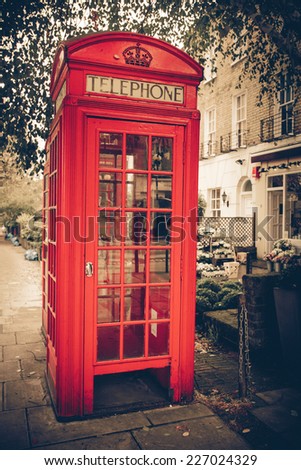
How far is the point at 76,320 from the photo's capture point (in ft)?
11.6

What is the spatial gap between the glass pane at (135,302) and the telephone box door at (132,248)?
0.4 inches

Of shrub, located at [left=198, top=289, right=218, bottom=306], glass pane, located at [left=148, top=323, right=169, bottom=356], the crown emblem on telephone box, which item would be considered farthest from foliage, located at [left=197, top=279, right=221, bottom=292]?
the crown emblem on telephone box

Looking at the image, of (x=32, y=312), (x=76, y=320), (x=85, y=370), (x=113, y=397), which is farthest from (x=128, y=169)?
(x=32, y=312)

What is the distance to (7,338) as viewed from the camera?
240 inches

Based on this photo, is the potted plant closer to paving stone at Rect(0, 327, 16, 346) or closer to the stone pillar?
the stone pillar

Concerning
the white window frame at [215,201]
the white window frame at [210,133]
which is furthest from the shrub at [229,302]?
the white window frame at [210,133]

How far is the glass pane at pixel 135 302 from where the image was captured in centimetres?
A: 396

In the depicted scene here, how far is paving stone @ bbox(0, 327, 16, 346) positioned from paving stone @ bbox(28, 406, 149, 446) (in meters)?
2.40

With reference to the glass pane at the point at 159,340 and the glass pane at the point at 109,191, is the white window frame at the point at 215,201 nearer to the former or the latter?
the glass pane at the point at 159,340

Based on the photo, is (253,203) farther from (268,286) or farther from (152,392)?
(152,392)

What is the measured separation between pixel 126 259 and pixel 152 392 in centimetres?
150

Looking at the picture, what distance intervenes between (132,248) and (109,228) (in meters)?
0.29

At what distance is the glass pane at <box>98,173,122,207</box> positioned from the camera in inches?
146

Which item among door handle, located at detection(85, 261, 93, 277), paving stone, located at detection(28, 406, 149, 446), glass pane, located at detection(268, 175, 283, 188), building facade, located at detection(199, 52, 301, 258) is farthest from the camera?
glass pane, located at detection(268, 175, 283, 188)
